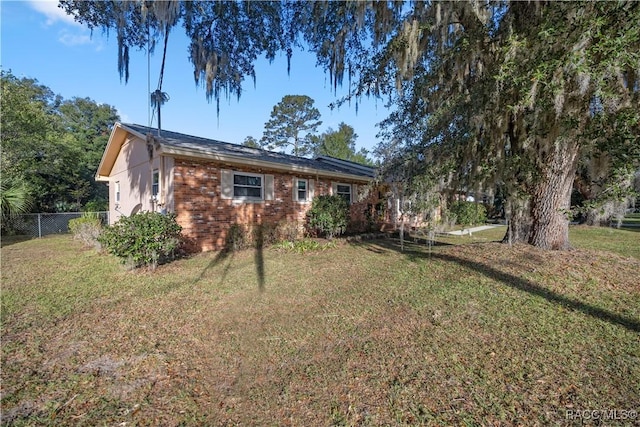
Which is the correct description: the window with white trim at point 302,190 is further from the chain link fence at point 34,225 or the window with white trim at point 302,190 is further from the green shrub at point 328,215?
the chain link fence at point 34,225

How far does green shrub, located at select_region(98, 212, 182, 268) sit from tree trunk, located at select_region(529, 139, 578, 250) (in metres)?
8.27

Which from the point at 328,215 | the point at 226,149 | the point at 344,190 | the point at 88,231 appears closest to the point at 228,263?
the point at 328,215

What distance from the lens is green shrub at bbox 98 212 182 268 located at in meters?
5.87

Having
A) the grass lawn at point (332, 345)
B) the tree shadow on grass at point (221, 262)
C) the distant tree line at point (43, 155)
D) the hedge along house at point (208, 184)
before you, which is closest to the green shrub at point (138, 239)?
the grass lawn at point (332, 345)

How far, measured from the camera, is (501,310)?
3.84 meters

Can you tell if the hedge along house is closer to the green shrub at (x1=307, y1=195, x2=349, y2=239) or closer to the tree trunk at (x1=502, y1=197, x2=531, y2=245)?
the green shrub at (x1=307, y1=195, x2=349, y2=239)

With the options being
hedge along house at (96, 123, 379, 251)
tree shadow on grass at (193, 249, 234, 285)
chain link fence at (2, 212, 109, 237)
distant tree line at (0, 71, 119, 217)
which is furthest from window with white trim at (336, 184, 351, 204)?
distant tree line at (0, 71, 119, 217)

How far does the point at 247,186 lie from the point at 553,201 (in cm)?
829

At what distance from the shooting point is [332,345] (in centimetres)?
321

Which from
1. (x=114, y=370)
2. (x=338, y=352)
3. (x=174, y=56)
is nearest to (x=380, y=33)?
(x=174, y=56)

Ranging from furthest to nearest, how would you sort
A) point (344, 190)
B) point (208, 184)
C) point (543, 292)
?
point (344, 190) < point (208, 184) < point (543, 292)

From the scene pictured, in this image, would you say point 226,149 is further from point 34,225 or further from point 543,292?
point 34,225

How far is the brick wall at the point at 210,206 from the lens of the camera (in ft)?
26.2

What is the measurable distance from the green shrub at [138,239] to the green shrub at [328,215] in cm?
514
